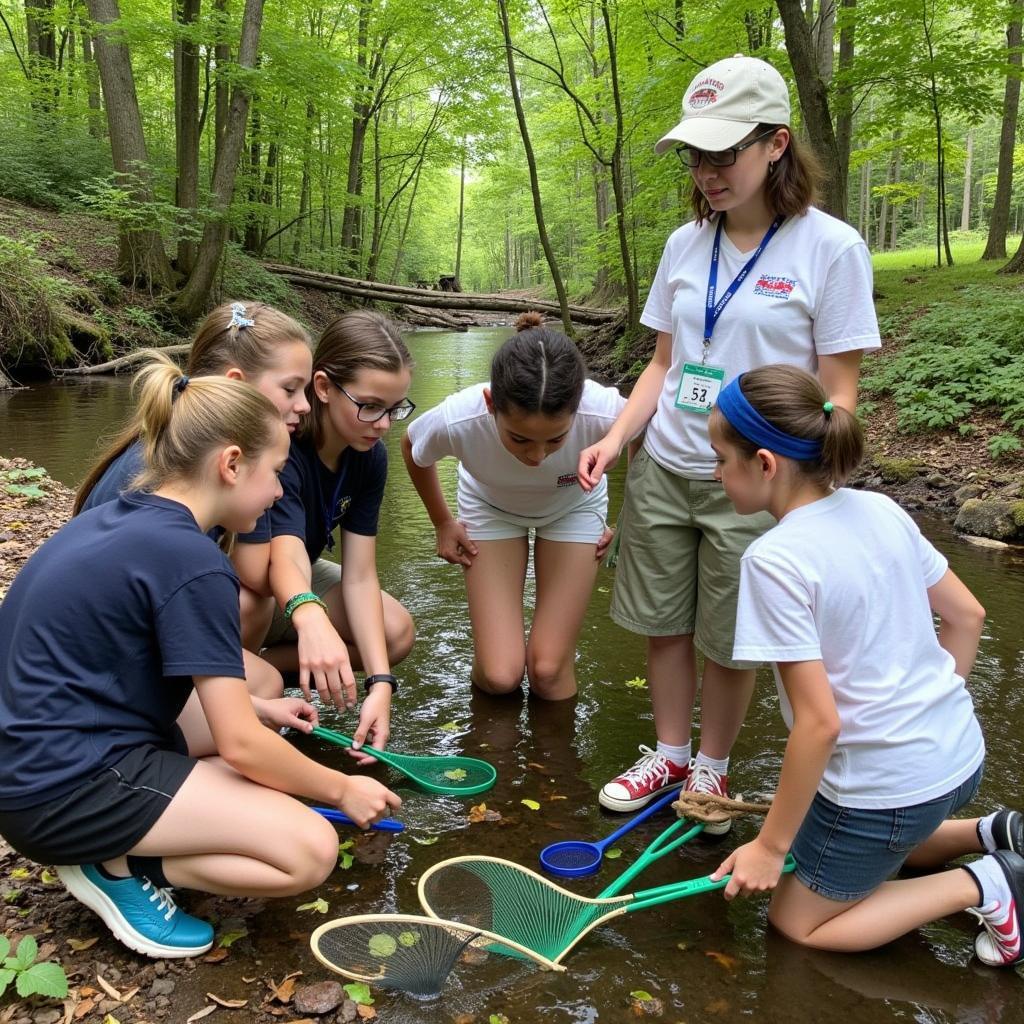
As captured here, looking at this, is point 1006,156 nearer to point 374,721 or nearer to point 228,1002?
point 374,721

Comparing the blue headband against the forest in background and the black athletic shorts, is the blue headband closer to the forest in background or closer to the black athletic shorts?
the black athletic shorts

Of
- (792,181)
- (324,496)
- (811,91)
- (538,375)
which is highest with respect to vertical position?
(811,91)

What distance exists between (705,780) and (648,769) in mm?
182

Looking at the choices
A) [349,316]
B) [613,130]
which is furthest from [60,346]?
[349,316]

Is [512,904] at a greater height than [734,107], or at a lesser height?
lesser

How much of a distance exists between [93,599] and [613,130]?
40.9 feet

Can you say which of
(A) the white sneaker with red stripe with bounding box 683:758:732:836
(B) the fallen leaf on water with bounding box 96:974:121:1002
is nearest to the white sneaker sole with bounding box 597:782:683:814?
(A) the white sneaker with red stripe with bounding box 683:758:732:836

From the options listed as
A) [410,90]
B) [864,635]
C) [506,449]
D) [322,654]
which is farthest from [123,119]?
[410,90]

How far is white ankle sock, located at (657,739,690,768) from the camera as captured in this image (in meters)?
2.60

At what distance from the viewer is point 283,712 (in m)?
2.31

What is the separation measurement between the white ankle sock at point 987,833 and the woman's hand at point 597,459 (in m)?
1.28

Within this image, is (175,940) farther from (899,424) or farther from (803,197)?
(899,424)

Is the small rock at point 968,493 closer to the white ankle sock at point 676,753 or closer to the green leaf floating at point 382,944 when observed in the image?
the white ankle sock at point 676,753

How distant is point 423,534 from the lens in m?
5.41
